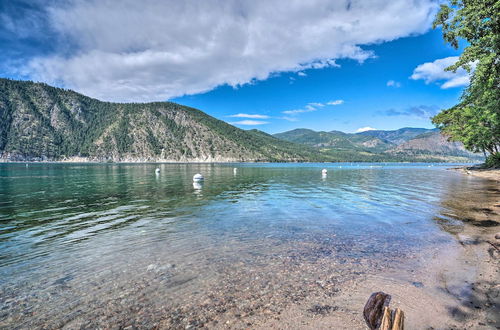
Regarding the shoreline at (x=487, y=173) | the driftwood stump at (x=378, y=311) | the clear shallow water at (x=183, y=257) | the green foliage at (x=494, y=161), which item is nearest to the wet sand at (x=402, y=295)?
the clear shallow water at (x=183, y=257)

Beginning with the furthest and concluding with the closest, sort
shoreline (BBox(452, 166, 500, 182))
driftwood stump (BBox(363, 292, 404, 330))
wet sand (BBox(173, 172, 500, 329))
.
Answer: shoreline (BBox(452, 166, 500, 182)) → wet sand (BBox(173, 172, 500, 329)) → driftwood stump (BBox(363, 292, 404, 330))

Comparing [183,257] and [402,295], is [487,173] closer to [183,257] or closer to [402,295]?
[402,295]

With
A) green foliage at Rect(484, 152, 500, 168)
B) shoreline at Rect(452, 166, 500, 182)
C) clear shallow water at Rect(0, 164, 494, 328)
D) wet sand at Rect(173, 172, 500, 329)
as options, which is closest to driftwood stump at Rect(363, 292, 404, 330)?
wet sand at Rect(173, 172, 500, 329)

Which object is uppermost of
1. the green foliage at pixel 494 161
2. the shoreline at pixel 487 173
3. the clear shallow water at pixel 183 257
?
the green foliage at pixel 494 161

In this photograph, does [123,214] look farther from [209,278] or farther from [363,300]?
[363,300]

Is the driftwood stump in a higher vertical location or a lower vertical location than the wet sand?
higher

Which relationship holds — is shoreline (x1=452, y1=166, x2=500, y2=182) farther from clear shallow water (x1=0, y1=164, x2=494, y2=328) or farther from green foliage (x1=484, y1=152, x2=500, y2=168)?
clear shallow water (x1=0, y1=164, x2=494, y2=328)

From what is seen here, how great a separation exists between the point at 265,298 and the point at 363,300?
296cm

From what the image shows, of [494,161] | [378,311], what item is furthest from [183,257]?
[494,161]

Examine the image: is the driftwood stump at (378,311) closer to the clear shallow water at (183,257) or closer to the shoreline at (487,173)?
the clear shallow water at (183,257)

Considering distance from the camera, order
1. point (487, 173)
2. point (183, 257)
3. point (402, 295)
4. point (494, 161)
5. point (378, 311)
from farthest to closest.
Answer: point (494, 161) → point (487, 173) → point (183, 257) → point (402, 295) → point (378, 311)

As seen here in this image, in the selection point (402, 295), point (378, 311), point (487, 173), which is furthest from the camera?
point (487, 173)

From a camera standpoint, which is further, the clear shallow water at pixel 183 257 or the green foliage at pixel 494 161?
the green foliage at pixel 494 161

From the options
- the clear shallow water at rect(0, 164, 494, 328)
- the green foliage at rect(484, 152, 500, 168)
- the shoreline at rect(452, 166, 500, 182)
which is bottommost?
the shoreline at rect(452, 166, 500, 182)
